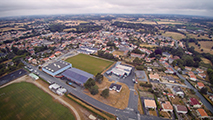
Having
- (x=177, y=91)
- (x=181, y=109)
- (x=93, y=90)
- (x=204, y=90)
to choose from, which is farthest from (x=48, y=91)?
(x=204, y=90)

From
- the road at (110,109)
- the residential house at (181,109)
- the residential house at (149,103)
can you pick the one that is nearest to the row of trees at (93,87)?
the road at (110,109)

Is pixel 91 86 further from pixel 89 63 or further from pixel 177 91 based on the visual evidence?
pixel 177 91

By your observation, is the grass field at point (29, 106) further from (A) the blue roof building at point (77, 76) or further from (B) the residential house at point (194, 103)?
(B) the residential house at point (194, 103)

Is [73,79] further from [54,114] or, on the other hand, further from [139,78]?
[139,78]

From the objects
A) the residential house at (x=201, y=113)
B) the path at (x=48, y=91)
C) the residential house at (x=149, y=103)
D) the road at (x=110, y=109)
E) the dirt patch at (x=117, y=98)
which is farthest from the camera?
the dirt patch at (x=117, y=98)

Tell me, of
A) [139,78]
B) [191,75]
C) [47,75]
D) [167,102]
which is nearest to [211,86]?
[191,75]

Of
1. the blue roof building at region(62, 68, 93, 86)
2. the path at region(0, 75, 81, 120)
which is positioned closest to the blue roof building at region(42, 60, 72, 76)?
the blue roof building at region(62, 68, 93, 86)
